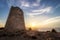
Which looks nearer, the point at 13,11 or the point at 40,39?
the point at 40,39

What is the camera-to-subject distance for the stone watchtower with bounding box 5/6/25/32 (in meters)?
7.25

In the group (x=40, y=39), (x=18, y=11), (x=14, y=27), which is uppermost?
(x=18, y=11)

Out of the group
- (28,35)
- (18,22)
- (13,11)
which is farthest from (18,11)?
(28,35)

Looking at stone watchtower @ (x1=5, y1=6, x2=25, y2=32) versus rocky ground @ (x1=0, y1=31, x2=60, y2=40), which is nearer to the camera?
rocky ground @ (x1=0, y1=31, x2=60, y2=40)

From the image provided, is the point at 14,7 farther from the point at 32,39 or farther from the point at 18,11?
the point at 32,39

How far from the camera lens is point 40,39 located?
17.3 ft

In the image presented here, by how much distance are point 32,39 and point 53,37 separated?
1140 mm

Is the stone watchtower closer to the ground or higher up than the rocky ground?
higher up

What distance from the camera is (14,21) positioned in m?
7.64

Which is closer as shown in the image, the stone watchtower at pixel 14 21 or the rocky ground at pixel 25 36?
the rocky ground at pixel 25 36

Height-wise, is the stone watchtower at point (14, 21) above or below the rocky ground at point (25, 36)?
above

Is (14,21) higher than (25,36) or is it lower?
higher

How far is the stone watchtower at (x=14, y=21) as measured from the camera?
7.25m

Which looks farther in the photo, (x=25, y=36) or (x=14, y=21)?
(x=14, y=21)
